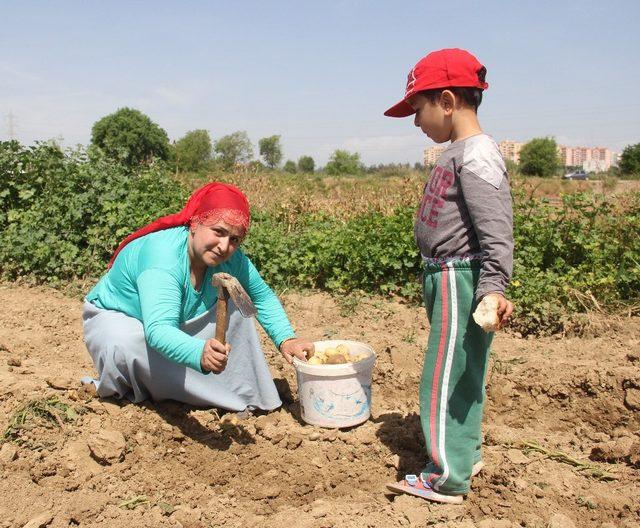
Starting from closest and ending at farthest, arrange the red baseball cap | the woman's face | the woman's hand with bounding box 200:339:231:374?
the red baseball cap < the woman's hand with bounding box 200:339:231:374 < the woman's face

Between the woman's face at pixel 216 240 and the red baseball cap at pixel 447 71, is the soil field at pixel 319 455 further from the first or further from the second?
the red baseball cap at pixel 447 71

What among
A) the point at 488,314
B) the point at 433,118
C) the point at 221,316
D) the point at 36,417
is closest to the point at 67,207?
the point at 36,417

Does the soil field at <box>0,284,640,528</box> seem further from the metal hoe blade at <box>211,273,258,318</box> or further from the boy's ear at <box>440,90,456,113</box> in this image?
the boy's ear at <box>440,90,456,113</box>

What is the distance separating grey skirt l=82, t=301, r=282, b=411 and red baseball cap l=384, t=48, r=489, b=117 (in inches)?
60.3

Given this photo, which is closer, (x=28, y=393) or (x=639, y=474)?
(x=639, y=474)

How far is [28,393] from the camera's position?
3.42 meters

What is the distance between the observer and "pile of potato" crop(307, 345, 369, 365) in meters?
3.31

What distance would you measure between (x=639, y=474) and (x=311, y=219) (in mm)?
5041

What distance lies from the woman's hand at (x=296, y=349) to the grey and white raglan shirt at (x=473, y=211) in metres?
0.98

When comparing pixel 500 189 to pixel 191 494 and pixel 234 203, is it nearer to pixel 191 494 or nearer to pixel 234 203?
pixel 234 203

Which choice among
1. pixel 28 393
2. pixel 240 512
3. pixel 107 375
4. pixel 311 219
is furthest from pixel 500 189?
pixel 311 219

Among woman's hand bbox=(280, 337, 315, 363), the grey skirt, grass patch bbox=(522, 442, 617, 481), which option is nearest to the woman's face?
the grey skirt

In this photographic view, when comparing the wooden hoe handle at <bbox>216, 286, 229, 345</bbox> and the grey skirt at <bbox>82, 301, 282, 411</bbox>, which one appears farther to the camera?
the grey skirt at <bbox>82, 301, 282, 411</bbox>

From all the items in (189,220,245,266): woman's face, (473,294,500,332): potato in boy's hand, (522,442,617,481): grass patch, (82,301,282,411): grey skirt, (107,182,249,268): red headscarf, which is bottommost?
(522,442,617,481): grass patch
